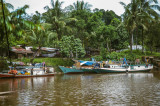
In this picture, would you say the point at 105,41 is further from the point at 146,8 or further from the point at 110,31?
the point at 146,8

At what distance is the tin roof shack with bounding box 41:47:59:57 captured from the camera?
4437 centimetres

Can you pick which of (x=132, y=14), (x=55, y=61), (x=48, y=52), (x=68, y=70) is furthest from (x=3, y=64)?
(x=132, y=14)

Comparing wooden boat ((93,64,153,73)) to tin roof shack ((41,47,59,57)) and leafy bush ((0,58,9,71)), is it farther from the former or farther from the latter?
leafy bush ((0,58,9,71))

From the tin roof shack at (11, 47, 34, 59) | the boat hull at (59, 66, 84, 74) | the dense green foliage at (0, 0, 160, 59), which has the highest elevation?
the dense green foliage at (0, 0, 160, 59)

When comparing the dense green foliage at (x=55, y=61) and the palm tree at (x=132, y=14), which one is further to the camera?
the palm tree at (x=132, y=14)

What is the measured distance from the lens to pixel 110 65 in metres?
35.7

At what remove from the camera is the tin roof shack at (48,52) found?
146 ft

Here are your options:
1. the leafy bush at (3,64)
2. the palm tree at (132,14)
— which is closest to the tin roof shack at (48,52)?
the leafy bush at (3,64)

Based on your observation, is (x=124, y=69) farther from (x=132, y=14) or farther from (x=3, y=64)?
(x=3, y=64)

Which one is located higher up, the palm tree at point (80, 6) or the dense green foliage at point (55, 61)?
the palm tree at point (80, 6)

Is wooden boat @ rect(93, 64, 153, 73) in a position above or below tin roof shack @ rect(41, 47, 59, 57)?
below

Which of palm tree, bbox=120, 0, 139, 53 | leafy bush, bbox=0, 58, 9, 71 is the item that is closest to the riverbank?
palm tree, bbox=120, 0, 139, 53

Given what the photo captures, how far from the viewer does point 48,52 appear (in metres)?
46.7

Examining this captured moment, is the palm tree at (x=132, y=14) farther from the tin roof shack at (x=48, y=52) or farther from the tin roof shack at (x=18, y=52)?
A: the tin roof shack at (x=18, y=52)
